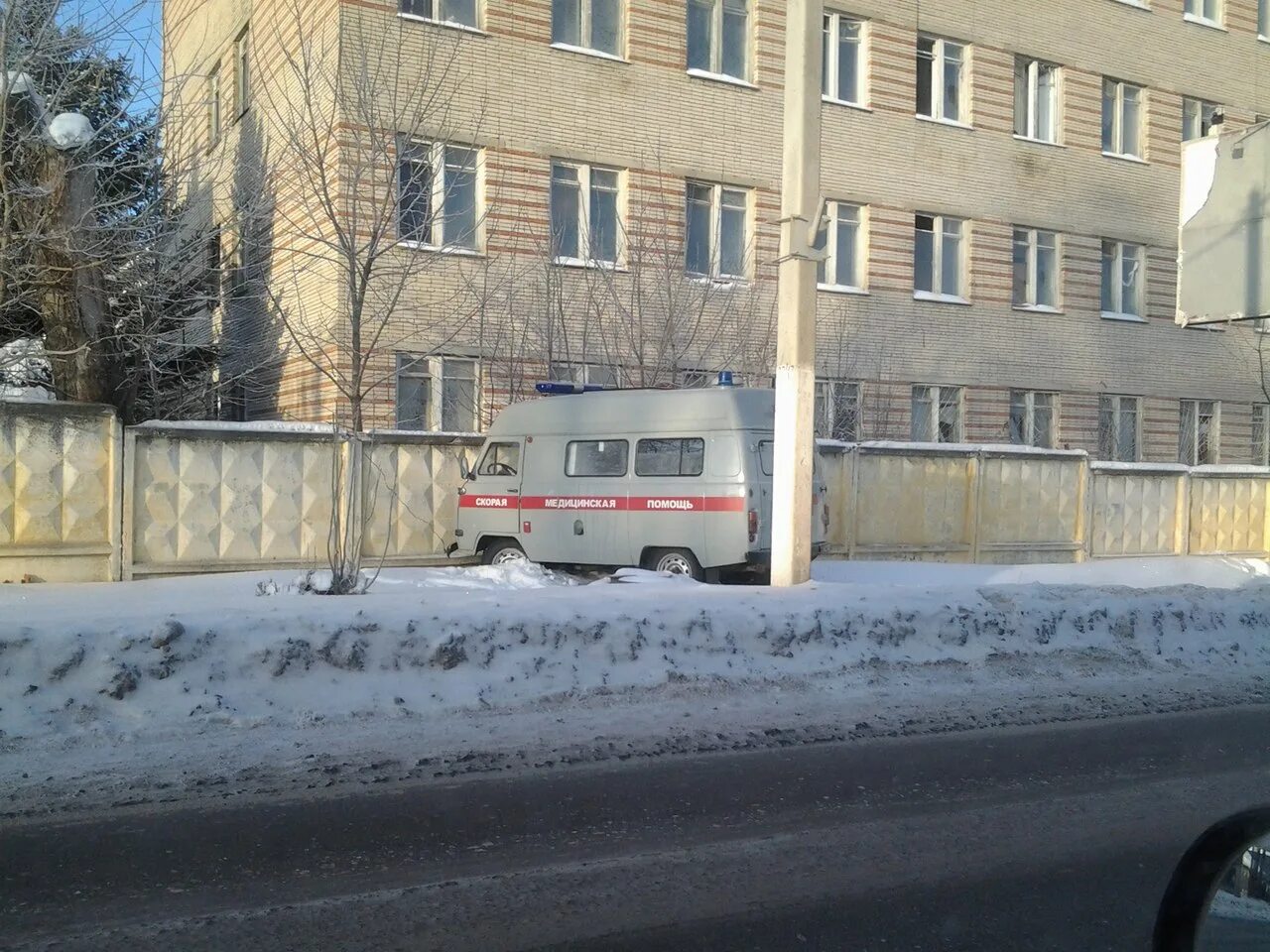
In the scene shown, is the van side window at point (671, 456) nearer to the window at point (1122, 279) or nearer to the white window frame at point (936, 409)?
the white window frame at point (936, 409)

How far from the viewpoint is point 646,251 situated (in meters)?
19.1

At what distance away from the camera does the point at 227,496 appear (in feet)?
43.3

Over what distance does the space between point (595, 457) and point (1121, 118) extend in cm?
1767

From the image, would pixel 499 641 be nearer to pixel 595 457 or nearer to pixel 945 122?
pixel 595 457

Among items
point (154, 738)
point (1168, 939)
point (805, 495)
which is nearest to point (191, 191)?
point (805, 495)

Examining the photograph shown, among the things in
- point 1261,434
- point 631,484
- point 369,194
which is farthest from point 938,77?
point 631,484

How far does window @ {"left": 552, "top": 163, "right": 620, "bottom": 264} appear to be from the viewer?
1889 centimetres

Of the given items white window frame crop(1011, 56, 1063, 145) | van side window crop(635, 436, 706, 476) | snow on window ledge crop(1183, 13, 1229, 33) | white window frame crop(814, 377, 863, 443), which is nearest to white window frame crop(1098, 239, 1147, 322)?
white window frame crop(1011, 56, 1063, 145)

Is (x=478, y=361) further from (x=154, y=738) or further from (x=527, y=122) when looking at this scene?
(x=154, y=738)

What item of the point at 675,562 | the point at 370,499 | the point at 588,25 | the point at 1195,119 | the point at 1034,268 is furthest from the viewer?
the point at 1195,119

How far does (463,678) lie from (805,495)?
13.0 ft

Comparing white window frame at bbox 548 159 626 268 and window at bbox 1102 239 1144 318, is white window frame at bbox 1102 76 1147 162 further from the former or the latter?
white window frame at bbox 548 159 626 268

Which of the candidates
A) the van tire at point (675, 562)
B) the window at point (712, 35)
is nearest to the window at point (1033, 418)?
the window at point (712, 35)

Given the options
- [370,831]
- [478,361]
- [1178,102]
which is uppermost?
[1178,102]
